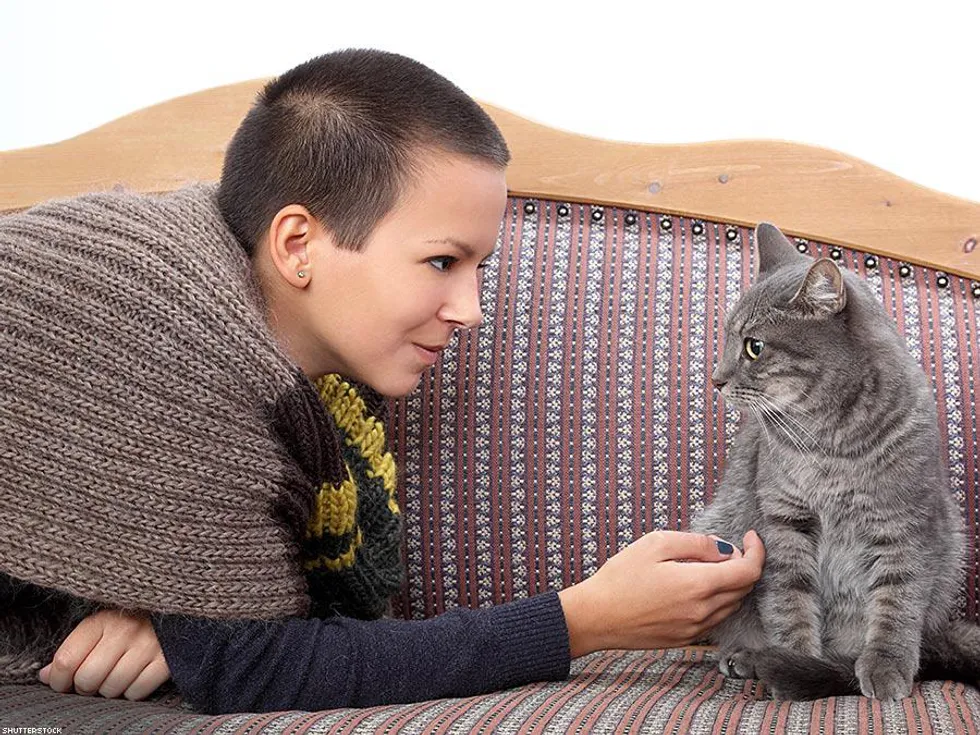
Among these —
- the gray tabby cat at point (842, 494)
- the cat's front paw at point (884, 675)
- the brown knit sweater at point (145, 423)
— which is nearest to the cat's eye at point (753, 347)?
the gray tabby cat at point (842, 494)

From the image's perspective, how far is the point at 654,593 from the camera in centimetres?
118

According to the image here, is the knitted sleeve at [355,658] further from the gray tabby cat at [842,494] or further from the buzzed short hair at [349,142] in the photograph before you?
the buzzed short hair at [349,142]

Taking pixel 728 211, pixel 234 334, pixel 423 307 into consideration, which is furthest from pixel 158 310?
pixel 728 211

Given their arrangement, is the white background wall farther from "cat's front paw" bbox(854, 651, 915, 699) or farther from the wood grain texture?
"cat's front paw" bbox(854, 651, 915, 699)

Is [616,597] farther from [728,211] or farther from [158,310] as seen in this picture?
[728,211]

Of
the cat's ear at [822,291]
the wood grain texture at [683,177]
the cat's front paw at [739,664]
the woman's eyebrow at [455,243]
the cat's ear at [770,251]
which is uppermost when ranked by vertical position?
the wood grain texture at [683,177]

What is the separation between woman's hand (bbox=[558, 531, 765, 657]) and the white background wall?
0.78 metres

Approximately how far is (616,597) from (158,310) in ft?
1.72

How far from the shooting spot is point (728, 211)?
1578 mm

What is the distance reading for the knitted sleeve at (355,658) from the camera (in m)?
1.07

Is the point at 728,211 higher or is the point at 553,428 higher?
the point at 728,211

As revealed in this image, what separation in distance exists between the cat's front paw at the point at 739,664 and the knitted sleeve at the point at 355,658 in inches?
7.3

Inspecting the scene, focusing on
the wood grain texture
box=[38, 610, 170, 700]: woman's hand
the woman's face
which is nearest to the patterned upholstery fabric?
the wood grain texture

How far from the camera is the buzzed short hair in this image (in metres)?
1.20
